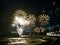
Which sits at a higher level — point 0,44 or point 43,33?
point 43,33

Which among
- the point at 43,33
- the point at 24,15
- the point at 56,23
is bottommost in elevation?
the point at 43,33

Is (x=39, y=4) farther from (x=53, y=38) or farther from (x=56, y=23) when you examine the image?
(x=53, y=38)

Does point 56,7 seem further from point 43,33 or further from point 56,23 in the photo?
point 43,33

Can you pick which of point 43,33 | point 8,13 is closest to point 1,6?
point 8,13

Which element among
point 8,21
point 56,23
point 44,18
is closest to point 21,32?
point 8,21

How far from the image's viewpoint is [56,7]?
9.62ft

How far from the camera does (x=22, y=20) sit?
9.56 feet

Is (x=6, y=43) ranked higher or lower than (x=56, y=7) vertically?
lower

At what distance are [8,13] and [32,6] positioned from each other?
49 cm

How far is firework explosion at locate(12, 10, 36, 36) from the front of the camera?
2.89 metres

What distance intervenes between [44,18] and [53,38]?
431 millimetres

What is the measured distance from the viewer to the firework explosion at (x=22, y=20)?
2893 millimetres

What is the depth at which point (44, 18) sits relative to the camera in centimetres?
293

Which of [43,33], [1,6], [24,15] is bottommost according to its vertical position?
[43,33]
